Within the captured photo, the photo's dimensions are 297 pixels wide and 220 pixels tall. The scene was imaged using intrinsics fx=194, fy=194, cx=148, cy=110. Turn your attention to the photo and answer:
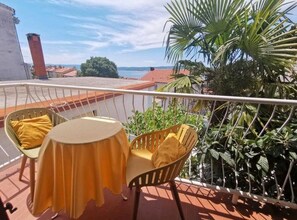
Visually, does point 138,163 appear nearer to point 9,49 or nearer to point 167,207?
point 167,207

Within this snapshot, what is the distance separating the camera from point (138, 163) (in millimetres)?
1627

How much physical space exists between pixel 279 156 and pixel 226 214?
69 cm

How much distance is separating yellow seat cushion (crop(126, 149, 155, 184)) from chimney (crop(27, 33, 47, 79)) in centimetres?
905

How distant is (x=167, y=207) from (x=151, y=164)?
0.55 metres

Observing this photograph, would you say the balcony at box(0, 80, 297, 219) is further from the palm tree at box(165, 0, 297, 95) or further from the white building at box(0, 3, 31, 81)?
the white building at box(0, 3, 31, 81)

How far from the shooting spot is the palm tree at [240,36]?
6.86ft

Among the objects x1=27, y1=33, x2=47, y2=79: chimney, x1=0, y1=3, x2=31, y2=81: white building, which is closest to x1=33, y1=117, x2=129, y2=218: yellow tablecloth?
x1=27, y1=33, x2=47, y2=79: chimney

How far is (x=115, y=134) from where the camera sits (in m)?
1.55

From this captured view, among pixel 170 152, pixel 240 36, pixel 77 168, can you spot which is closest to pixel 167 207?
pixel 170 152

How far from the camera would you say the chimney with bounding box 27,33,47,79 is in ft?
29.7

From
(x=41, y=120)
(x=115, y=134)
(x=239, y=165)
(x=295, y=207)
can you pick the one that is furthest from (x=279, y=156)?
(x=41, y=120)

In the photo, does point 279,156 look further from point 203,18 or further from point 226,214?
point 203,18

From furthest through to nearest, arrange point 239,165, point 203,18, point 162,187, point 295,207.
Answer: point 203,18 < point 162,187 < point 239,165 < point 295,207

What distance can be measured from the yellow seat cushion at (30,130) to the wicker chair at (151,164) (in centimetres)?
102
